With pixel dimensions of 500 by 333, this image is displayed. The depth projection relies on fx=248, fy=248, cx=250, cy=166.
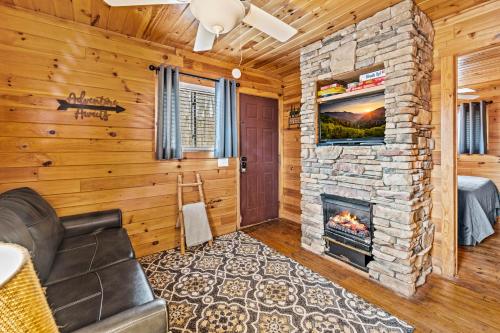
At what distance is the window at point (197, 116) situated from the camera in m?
3.29

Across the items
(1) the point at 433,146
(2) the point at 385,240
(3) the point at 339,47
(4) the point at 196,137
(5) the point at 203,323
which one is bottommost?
(5) the point at 203,323

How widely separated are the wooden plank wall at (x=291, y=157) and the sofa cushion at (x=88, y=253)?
269cm

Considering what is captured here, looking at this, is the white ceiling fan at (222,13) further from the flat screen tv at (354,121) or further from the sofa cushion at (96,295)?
the sofa cushion at (96,295)

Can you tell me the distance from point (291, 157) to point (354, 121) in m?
1.66

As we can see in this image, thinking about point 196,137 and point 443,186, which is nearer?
point 443,186

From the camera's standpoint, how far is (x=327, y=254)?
2914 millimetres

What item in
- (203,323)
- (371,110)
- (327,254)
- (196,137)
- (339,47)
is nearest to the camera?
(203,323)

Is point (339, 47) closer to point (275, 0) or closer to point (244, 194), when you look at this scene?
point (275, 0)

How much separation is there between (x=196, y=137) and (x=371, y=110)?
2.16 meters

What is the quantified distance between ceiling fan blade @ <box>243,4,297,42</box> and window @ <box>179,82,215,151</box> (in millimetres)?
1601

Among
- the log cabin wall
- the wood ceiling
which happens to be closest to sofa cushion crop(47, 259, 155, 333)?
the wood ceiling

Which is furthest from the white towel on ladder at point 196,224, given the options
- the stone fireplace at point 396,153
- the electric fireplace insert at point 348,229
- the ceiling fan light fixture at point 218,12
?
the ceiling fan light fixture at point 218,12

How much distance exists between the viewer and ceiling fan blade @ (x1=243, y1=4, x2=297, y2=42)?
176 centimetres

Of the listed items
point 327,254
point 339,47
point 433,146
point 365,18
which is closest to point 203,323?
point 327,254
